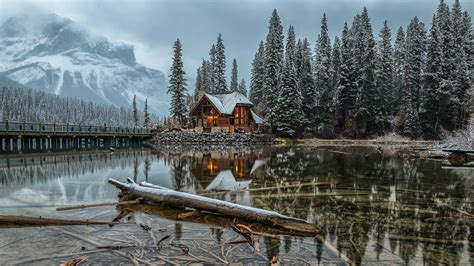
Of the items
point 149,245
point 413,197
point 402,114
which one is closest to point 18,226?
point 149,245

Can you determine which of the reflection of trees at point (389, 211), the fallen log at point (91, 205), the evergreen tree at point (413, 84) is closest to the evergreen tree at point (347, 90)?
the evergreen tree at point (413, 84)

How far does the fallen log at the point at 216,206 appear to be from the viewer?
747 cm

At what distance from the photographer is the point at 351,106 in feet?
190

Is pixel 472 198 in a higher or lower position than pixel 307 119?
lower

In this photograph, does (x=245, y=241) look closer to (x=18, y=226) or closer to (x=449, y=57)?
(x=18, y=226)

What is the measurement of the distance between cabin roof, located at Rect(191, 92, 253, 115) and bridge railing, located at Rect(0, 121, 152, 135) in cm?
1339

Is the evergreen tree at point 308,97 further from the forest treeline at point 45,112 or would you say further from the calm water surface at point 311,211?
the forest treeline at point 45,112

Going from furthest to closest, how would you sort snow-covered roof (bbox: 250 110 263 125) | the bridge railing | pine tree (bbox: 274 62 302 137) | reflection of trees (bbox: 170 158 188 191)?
snow-covered roof (bbox: 250 110 263 125)
pine tree (bbox: 274 62 302 137)
the bridge railing
reflection of trees (bbox: 170 158 188 191)

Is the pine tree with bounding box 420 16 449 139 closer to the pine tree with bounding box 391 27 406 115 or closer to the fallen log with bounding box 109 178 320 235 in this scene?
the pine tree with bounding box 391 27 406 115

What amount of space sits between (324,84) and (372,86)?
30.4ft

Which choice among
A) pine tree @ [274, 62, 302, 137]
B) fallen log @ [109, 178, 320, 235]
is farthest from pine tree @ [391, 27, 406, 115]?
fallen log @ [109, 178, 320, 235]

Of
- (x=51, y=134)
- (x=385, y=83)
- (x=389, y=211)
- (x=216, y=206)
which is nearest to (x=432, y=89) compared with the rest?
(x=385, y=83)

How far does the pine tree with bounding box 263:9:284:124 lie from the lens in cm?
5934

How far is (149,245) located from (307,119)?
54.5 meters
